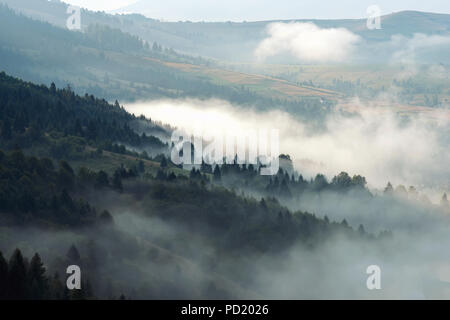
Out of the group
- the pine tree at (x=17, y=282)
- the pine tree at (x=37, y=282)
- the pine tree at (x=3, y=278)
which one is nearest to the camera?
the pine tree at (x=3, y=278)

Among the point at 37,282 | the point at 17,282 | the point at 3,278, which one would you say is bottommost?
the point at 17,282

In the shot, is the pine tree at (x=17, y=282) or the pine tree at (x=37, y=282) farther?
the pine tree at (x=37, y=282)

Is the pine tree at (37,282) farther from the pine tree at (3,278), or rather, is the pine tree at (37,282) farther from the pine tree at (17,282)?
the pine tree at (3,278)

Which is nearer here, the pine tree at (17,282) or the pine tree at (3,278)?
the pine tree at (3,278)

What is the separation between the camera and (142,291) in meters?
197

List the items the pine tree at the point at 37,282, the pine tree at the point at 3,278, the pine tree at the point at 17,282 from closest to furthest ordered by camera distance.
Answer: the pine tree at the point at 3,278 < the pine tree at the point at 17,282 < the pine tree at the point at 37,282

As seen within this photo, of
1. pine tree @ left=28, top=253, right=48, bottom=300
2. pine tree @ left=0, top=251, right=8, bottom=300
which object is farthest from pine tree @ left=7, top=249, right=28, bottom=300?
pine tree @ left=28, top=253, right=48, bottom=300

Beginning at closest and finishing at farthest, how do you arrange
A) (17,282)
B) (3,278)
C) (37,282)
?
(3,278), (17,282), (37,282)

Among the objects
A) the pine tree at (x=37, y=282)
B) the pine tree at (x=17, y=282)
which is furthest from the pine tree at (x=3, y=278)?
the pine tree at (x=37, y=282)

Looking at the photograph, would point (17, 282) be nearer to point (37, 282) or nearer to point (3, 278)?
point (3, 278)

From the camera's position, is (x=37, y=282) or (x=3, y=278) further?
(x=37, y=282)

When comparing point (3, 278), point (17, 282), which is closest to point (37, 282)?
point (17, 282)
